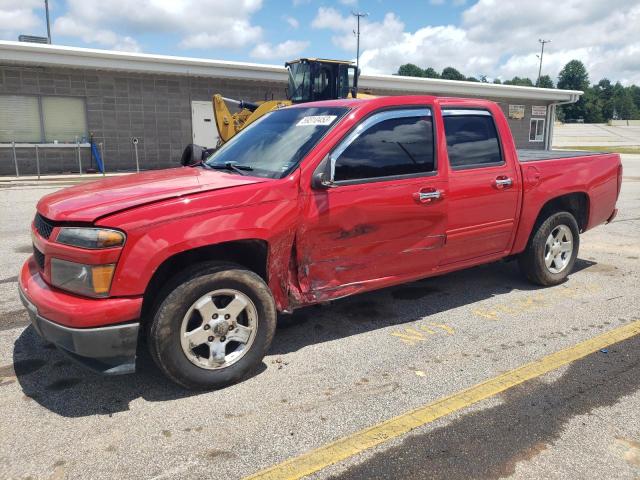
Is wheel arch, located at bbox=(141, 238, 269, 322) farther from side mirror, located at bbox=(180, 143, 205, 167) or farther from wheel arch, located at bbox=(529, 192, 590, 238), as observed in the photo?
wheel arch, located at bbox=(529, 192, 590, 238)

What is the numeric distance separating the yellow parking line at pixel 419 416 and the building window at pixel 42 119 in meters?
19.0

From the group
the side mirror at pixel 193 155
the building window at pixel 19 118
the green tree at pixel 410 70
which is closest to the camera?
the side mirror at pixel 193 155

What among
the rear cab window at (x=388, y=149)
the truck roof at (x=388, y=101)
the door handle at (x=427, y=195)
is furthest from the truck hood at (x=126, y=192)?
the door handle at (x=427, y=195)

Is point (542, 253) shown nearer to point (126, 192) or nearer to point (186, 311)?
point (186, 311)

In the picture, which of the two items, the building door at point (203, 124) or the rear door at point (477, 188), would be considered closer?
the rear door at point (477, 188)

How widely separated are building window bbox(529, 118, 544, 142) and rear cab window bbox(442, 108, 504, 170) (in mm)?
30226

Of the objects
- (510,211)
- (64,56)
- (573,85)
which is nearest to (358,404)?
(510,211)

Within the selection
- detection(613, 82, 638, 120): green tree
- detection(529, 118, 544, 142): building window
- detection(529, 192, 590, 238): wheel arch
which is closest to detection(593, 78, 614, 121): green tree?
detection(613, 82, 638, 120): green tree

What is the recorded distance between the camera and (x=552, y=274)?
214 inches

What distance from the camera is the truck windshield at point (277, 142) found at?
375 centimetres

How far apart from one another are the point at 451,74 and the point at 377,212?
157 m

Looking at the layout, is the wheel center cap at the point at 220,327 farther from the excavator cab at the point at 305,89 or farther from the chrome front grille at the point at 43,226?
the excavator cab at the point at 305,89

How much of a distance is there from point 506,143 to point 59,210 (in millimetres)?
3771

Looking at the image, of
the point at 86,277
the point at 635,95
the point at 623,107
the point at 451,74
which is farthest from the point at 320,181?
the point at 635,95
